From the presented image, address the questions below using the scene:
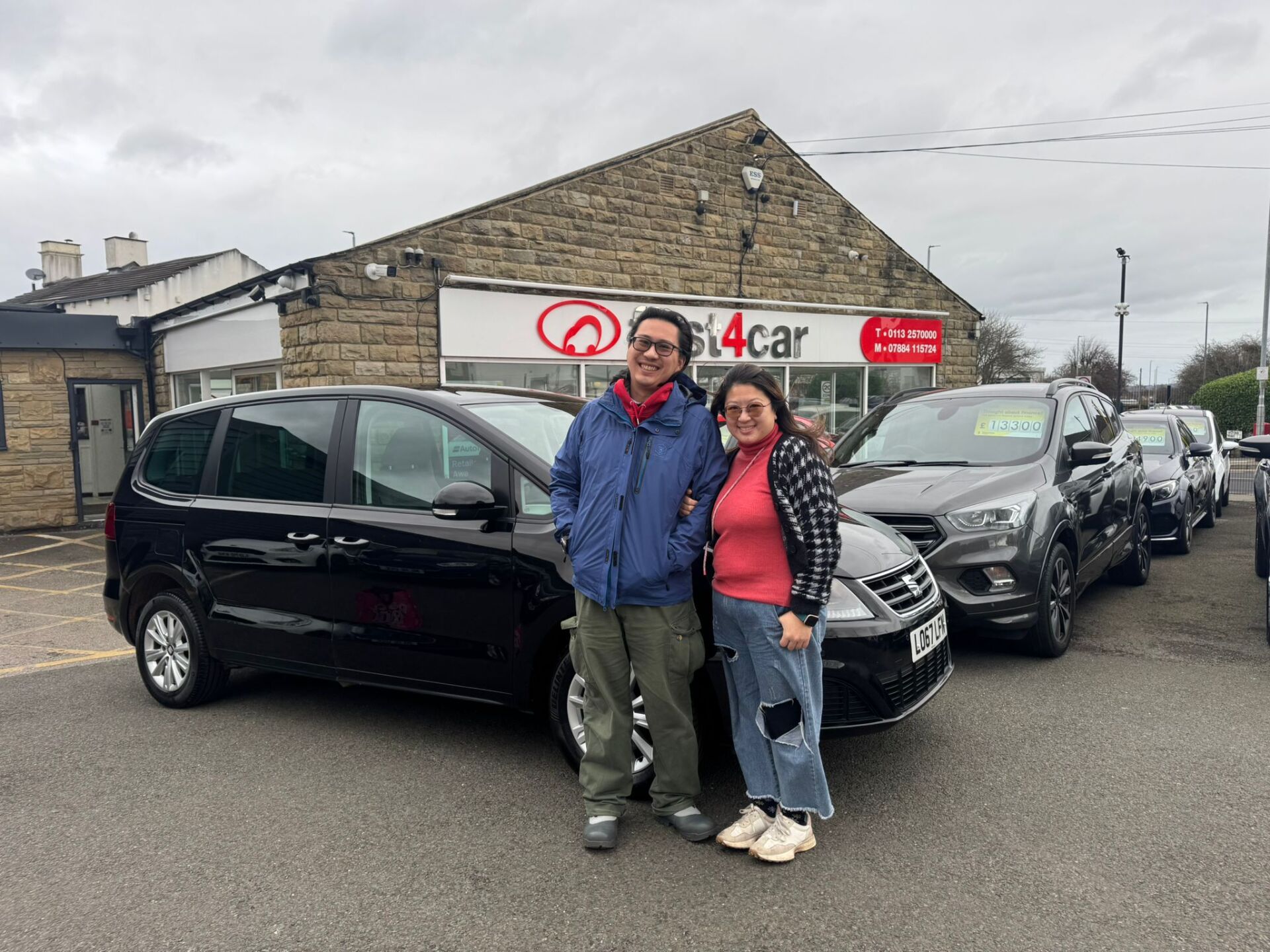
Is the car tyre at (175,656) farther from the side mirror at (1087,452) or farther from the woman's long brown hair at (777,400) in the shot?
the side mirror at (1087,452)

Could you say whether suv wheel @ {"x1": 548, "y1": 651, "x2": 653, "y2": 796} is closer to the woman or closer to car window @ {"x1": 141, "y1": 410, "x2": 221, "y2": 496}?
the woman

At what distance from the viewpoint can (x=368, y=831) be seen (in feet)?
11.5

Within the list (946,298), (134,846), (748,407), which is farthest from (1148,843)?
(946,298)

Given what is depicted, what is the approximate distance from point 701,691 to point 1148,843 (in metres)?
1.64

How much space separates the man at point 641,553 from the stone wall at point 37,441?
12.3 m

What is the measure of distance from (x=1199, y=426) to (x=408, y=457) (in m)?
13.0

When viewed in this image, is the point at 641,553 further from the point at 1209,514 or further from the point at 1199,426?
the point at 1199,426

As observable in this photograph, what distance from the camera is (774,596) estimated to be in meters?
3.09

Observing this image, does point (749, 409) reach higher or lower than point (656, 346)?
lower

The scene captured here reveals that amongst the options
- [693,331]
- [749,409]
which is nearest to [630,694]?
[749,409]

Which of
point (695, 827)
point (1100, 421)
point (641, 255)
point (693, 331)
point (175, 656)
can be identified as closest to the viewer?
point (695, 827)

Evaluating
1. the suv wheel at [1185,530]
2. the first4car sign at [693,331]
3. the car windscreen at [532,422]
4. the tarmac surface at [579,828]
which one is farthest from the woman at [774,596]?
the suv wheel at [1185,530]

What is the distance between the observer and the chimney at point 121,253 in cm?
2241

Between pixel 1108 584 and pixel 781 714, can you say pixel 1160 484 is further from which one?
pixel 781 714
